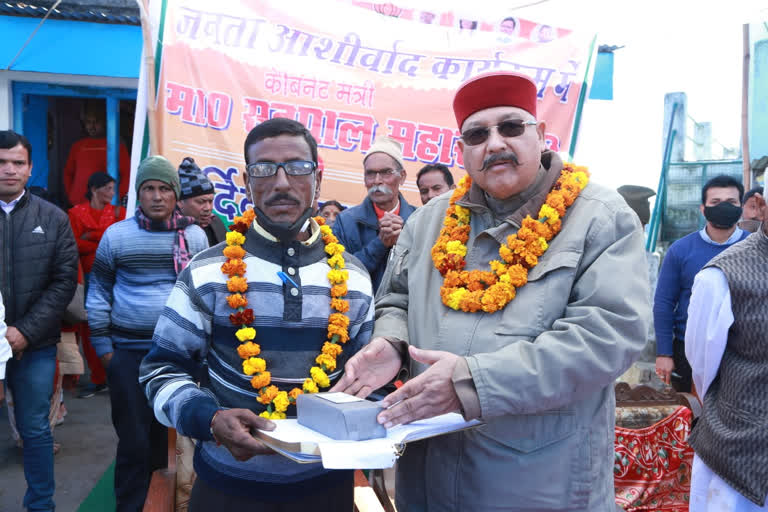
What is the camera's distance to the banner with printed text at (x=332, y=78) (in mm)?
4984

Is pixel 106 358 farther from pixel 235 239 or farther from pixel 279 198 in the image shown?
pixel 279 198

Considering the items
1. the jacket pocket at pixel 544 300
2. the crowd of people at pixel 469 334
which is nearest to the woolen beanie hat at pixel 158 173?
the crowd of people at pixel 469 334

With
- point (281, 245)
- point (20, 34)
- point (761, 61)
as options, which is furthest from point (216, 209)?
point (761, 61)

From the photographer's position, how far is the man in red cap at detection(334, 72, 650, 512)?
162 centimetres

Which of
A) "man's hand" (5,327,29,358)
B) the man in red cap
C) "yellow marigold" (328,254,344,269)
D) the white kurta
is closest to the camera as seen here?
the man in red cap

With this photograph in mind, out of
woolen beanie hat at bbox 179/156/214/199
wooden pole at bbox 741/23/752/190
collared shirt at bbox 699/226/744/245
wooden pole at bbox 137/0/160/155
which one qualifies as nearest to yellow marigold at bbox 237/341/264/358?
woolen beanie hat at bbox 179/156/214/199

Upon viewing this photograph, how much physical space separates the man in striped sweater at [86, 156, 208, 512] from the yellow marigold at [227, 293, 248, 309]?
2004 millimetres

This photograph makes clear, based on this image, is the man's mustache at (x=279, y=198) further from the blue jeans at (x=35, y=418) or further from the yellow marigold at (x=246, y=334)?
the blue jeans at (x=35, y=418)

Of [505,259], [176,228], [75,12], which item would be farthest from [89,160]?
[505,259]

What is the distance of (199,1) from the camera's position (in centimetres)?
495

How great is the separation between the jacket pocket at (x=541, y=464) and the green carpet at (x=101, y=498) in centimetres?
334

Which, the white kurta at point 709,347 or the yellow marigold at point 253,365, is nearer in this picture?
the yellow marigold at point 253,365

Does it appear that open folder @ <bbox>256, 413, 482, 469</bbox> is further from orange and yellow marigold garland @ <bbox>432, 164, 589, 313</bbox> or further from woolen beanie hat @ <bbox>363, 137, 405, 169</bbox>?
woolen beanie hat @ <bbox>363, 137, 405, 169</bbox>

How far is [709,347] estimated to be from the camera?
7.37ft
